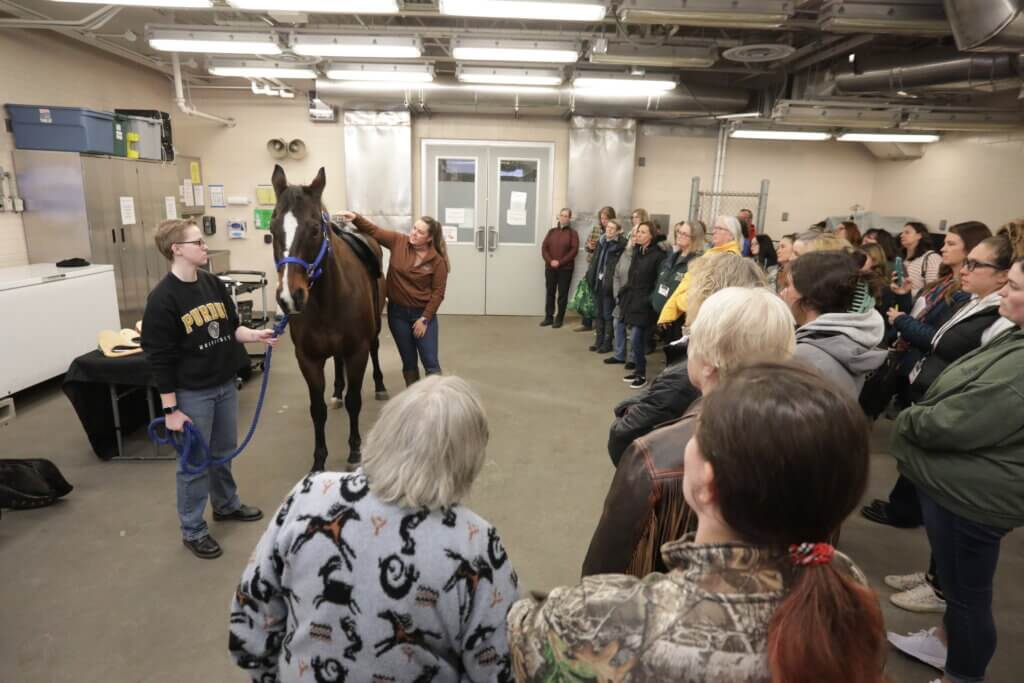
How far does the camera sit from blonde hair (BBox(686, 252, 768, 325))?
2.14 metres

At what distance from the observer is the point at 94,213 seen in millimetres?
6066

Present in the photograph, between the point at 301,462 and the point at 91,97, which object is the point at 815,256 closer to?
the point at 301,462

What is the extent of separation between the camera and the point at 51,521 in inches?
124

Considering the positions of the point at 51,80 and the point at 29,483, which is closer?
the point at 29,483

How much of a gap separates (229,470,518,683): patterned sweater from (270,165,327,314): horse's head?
83.6 inches

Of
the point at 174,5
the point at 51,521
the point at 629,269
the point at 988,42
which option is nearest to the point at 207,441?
the point at 51,521

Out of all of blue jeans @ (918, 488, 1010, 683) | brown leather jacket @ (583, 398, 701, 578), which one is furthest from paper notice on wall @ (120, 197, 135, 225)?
blue jeans @ (918, 488, 1010, 683)

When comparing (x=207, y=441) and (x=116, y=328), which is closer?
(x=207, y=441)

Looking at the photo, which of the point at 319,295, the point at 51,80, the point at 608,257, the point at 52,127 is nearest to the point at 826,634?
the point at 319,295

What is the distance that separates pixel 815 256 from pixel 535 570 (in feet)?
6.14

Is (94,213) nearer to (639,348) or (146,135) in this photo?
(146,135)

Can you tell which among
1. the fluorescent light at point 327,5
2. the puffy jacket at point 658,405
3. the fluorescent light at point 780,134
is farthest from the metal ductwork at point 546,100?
the puffy jacket at point 658,405

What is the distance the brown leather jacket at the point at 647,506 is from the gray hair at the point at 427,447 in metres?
0.38

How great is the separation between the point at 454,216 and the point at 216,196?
3.57m
